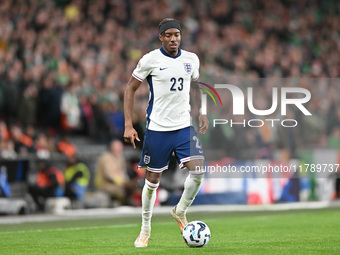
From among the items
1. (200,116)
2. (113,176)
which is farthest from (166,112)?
(113,176)

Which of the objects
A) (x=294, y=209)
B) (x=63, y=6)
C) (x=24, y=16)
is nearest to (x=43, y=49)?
(x=24, y=16)

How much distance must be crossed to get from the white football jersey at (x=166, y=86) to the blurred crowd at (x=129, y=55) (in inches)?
298

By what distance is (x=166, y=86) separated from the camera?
9.14 metres

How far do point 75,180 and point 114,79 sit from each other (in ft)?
14.3

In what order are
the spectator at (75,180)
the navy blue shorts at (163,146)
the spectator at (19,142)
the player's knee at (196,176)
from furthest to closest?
the spectator at (75,180) < the spectator at (19,142) < the navy blue shorts at (163,146) < the player's knee at (196,176)

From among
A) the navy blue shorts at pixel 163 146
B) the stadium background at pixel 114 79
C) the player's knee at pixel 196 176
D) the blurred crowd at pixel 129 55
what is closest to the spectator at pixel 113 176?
the stadium background at pixel 114 79

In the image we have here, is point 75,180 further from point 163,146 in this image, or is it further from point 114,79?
point 163,146

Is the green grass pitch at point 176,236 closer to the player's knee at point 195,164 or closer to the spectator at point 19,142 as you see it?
the player's knee at point 195,164

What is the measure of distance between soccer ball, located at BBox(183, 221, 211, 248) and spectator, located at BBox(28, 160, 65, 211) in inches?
315

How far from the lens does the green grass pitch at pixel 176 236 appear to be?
340 inches

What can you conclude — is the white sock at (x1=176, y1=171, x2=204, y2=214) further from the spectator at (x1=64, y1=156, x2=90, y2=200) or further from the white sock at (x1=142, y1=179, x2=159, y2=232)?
the spectator at (x1=64, y1=156, x2=90, y2=200)

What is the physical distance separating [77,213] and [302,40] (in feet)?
46.4

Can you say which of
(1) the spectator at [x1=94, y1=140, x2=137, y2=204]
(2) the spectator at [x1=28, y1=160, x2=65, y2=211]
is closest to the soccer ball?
(2) the spectator at [x1=28, y1=160, x2=65, y2=211]

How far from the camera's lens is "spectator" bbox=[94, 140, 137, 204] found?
1727 cm
